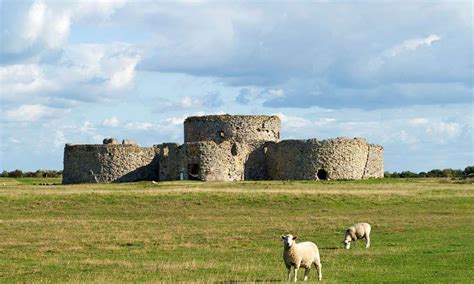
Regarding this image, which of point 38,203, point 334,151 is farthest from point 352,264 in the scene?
point 334,151

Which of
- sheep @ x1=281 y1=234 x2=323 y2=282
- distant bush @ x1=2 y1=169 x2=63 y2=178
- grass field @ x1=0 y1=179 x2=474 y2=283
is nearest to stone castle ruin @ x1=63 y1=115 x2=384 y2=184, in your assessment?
grass field @ x1=0 y1=179 x2=474 y2=283

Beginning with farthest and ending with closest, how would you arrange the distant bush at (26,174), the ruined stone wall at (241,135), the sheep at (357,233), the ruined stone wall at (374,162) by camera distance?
the distant bush at (26,174), the ruined stone wall at (374,162), the ruined stone wall at (241,135), the sheep at (357,233)

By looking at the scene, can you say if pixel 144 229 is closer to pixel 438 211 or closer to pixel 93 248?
pixel 93 248

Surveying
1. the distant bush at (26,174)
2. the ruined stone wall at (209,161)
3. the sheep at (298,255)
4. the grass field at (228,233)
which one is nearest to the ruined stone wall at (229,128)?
the ruined stone wall at (209,161)

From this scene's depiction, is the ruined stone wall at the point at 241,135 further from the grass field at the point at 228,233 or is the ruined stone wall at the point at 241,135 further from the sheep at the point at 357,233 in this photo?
the sheep at the point at 357,233

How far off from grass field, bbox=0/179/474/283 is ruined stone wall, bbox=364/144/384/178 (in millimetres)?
14821

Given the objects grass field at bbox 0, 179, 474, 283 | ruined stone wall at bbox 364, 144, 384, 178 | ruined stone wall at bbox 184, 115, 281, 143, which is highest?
ruined stone wall at bbox 184, 115, 281, 143

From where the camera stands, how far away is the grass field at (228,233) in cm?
1872

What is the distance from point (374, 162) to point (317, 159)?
21.9 feet

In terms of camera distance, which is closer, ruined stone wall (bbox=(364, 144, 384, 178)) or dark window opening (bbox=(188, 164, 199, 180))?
dark window opening (bbox=(188, 164, 199, 180))

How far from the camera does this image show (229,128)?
205ft

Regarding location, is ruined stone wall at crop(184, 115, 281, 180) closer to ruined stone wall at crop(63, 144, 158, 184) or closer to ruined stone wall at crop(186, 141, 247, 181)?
ruined stone wall at crop(186, 141, 247, 181)

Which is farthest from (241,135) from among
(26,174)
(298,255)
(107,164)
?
(298,255)

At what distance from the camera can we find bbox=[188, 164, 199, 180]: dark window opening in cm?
5775
